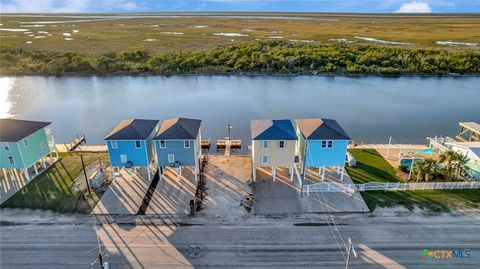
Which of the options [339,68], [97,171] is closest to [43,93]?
[97,171]

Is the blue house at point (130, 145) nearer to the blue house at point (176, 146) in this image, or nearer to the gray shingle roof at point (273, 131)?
the blue house at point (176, 146)

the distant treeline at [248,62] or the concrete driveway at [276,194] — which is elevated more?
the distant treeline at [248,62]

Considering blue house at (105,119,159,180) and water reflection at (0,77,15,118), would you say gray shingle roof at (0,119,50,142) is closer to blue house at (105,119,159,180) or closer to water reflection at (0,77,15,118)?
blue house at (105,119,159,180)

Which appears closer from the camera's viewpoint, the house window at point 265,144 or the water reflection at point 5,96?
the house window at point 265,144

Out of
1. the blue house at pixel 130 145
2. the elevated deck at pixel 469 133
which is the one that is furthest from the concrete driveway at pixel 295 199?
the elevated deck at pixel 469 133

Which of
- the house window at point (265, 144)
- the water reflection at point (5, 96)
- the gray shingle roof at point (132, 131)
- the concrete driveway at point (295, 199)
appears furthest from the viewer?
the water reflection at point (5, 96)

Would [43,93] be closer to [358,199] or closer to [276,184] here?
[276,184]
